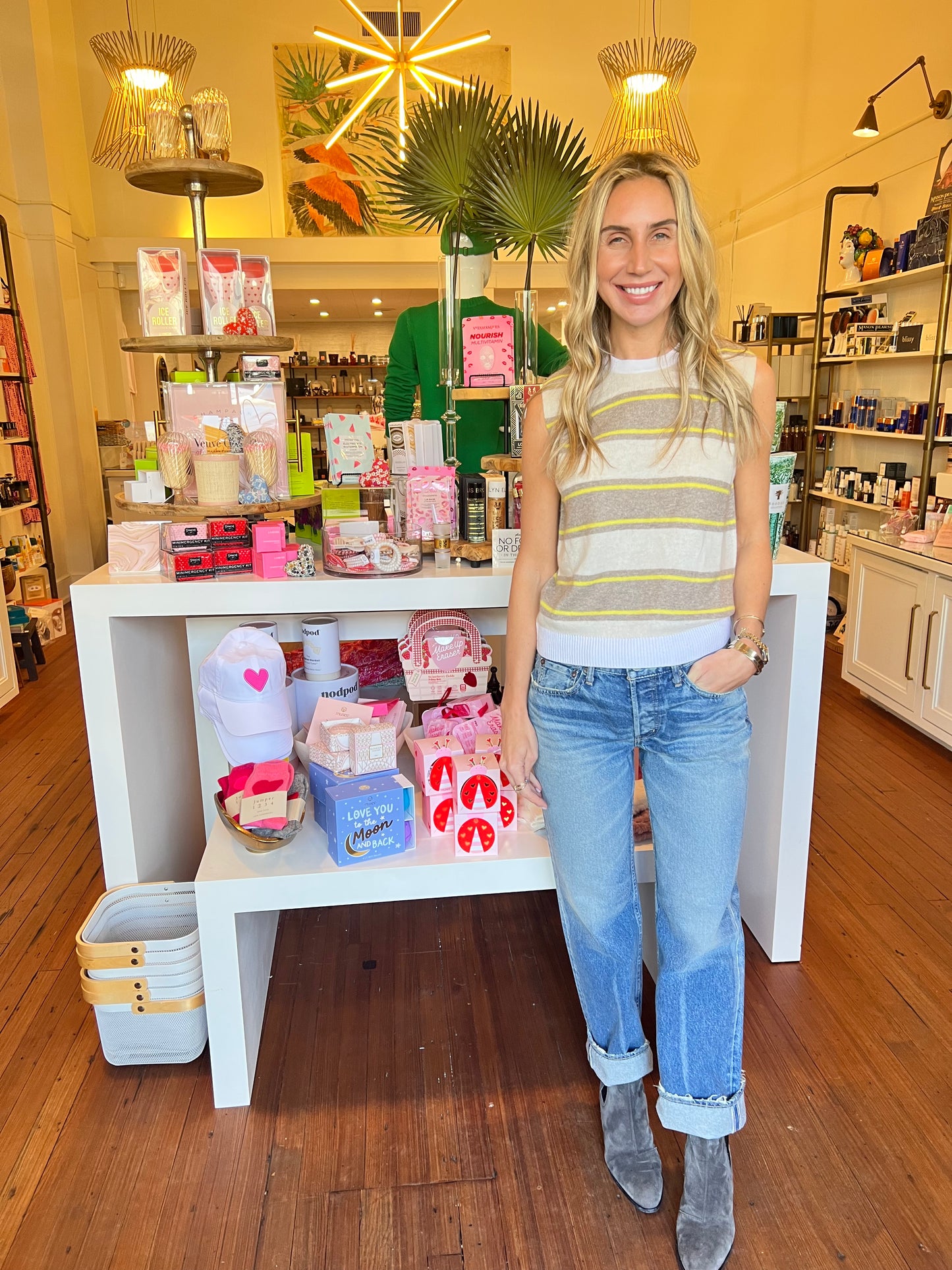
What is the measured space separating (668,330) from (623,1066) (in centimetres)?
127

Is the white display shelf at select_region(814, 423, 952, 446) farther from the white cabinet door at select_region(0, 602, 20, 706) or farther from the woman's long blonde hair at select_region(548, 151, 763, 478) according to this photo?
the white cabinet door at select_region(0, 602, 20, 706)

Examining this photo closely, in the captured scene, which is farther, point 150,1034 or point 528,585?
point 150,1034

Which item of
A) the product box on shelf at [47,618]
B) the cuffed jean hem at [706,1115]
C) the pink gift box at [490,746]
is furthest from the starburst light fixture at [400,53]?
the cuffed jean hem at [706,1115]

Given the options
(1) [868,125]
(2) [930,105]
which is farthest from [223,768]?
(1) [868,125]

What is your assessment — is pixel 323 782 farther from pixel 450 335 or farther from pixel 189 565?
pixel 450 335

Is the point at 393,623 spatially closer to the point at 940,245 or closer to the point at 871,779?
the point at 871,779

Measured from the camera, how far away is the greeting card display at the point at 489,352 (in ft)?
7.70

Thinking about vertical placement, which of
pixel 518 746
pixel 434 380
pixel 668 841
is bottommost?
pixel 668 841

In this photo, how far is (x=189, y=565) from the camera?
209 centimetres

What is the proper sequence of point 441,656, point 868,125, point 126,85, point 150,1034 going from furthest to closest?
point 868,125 → point 126,85 → point 441,656 → point 150,1034

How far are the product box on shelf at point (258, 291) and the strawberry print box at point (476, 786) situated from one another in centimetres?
116

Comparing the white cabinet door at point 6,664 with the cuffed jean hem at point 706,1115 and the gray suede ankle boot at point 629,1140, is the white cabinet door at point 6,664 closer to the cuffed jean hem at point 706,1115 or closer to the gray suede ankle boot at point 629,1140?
the gray suede ankle boot at point 629,1140

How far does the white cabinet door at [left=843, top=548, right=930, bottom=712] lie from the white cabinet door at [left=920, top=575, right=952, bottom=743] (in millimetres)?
53

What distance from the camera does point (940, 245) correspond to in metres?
4.67
